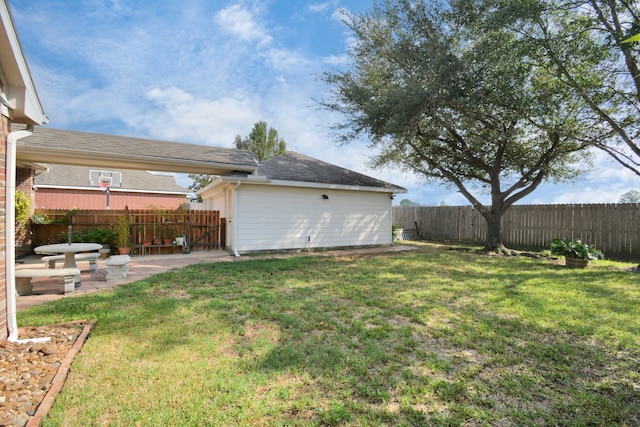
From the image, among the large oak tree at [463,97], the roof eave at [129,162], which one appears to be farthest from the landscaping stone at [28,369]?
the large oak tree at [463,97]

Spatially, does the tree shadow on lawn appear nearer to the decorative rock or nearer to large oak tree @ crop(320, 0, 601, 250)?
the decorative rock

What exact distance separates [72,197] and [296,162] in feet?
60.2

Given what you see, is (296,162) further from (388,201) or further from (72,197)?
(72,197)

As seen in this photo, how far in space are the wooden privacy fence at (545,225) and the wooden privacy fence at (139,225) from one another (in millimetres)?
12072

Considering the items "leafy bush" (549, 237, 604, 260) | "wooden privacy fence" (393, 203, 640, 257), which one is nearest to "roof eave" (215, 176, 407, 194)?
"wooden privacy fence" (393, 203, 640, 257)

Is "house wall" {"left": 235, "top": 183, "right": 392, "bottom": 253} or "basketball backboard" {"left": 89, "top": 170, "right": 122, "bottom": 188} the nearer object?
"house wall" {"left": 235, "top": 183, "right": 392, "bottom": 253}

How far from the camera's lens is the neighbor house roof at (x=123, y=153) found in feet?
26.4

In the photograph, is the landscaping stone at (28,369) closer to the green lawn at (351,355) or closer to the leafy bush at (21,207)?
A: the green lawn at (351,355)

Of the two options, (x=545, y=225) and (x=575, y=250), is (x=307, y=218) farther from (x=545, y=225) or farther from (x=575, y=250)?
(x=545, y=225)

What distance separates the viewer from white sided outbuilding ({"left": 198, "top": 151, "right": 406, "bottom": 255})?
32.8 feet

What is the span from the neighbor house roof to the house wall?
1.33 m

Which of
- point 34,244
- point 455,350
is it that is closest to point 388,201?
point 455,350

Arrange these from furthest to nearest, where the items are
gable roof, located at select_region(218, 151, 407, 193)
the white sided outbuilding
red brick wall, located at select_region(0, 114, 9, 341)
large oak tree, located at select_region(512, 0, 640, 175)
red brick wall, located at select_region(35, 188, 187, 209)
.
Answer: red brick wall, located at select_region(35, 188, 187, 209)
gable roof, located at select_region(218, 151, 407, 193)
the white sided outbuilding
large oak tree, located at select_region(512, 0, 640, 175)
red brick wall, located at select_region(0, 114, 9, 341)

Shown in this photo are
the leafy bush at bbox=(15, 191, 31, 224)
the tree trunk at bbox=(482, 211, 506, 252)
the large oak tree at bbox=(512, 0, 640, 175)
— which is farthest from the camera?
the tree trunk at bbox=(482, 211, 506, 252)
